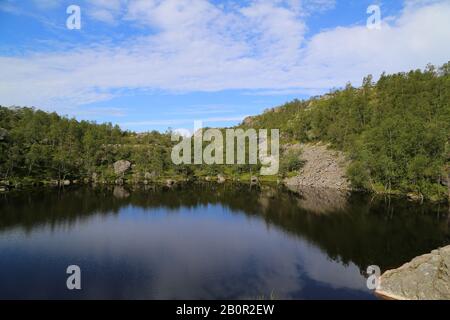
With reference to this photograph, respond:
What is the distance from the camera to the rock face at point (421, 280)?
85.4ft

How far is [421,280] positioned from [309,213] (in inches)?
1430

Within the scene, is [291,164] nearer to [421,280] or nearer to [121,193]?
[121,193]

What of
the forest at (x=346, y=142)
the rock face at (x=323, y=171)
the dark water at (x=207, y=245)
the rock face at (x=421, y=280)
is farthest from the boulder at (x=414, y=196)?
the rock face at (x=421, y=280)

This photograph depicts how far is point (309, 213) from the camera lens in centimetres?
6369

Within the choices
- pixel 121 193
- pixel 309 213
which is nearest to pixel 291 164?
pixel 309 213

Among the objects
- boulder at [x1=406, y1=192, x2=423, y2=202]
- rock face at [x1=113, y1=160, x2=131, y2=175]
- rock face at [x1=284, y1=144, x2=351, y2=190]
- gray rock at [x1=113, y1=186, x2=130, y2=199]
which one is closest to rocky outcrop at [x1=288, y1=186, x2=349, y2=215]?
rock face at [x1=284, y1=144, x2=351, y2=190]

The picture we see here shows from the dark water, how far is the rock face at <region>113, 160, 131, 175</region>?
1754 inches

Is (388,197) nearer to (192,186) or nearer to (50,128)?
(192,186)

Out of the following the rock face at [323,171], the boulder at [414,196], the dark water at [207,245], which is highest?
the rock face at [323,171]

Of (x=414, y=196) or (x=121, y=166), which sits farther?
(x=121, y=166)

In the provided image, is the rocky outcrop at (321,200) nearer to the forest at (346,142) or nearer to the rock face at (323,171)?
the rock face at (323,171)

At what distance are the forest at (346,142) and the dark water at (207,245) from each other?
36.7 feet
